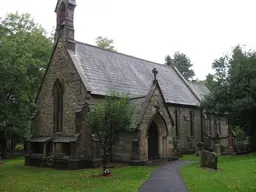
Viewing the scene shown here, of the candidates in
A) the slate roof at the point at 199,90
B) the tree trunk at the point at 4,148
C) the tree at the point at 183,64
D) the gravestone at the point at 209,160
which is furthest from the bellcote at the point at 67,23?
the tree at the point at 183,64

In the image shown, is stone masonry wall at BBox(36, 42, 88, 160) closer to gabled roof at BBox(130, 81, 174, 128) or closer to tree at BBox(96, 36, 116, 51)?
gabled roof at BBox(130, 81, 174, 128)

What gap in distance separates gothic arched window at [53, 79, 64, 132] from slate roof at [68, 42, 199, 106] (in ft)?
9.97

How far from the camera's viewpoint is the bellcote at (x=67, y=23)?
2428 cm

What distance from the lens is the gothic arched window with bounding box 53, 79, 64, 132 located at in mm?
24062

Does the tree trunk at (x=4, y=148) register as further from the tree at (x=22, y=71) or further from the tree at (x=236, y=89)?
the tree at (x=236, y=89)

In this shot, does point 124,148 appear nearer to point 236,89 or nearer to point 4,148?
point 236,89

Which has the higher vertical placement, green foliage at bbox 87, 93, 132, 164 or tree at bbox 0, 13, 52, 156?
tree at bbox 0, 13, 52, 156

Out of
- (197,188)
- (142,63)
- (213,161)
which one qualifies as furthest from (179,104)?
(197,188)

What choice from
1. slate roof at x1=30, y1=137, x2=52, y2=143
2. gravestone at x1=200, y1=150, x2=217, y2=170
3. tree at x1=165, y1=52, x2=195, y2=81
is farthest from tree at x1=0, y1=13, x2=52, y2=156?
tree at x1=165, y1=52, x2=195, y2=81

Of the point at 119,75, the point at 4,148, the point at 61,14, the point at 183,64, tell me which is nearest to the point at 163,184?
the point at 119,75

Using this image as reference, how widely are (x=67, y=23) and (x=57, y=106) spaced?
7.27 metres

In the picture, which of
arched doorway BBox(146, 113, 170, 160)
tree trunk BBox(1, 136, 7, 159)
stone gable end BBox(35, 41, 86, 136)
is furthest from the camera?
tree trunk BBox(1, 136, 7, 159)

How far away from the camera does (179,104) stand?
101 ft

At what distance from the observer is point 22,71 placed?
22.7m
